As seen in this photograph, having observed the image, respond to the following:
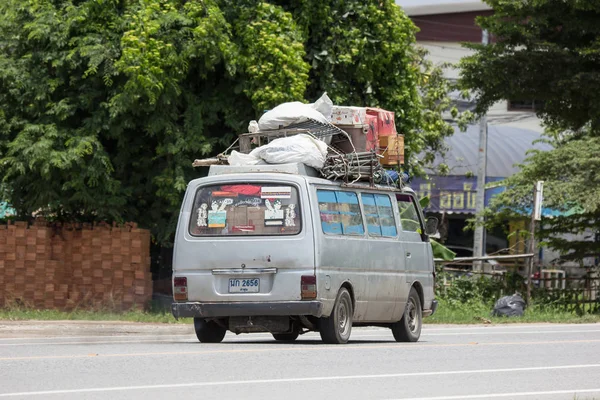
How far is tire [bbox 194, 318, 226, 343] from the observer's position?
1506 cm

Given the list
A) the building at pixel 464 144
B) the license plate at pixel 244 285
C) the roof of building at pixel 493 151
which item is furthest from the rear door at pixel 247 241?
the roof of building at pixel 493 151

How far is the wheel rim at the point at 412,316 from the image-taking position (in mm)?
16328

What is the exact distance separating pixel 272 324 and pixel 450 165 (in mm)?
28771

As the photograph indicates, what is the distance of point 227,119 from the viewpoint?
76.3 ft

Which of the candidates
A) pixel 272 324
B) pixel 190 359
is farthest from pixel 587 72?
pixel 190 359

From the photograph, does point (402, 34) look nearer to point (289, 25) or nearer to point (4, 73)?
point (289, 25)

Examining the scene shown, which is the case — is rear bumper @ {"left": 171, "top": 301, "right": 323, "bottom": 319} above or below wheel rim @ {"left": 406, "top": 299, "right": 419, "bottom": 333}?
above

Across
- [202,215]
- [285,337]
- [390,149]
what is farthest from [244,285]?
[390,149]

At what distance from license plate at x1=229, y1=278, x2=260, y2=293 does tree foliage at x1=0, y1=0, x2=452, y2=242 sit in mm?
8317

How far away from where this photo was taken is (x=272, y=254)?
555 inches

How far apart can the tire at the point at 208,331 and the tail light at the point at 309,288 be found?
162 cm

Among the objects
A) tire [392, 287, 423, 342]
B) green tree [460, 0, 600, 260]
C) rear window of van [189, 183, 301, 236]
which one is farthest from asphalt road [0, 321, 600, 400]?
green tree [460, 0, 600, 260]

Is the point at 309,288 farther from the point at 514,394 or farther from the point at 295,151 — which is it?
the point at 514,394

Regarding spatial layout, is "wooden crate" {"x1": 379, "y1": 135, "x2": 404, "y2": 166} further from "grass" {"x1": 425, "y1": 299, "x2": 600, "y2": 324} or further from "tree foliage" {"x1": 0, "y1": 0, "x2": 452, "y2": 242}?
"grass" {"x1": 425, "y1": 299, "x2": 600, "y2": 324}
